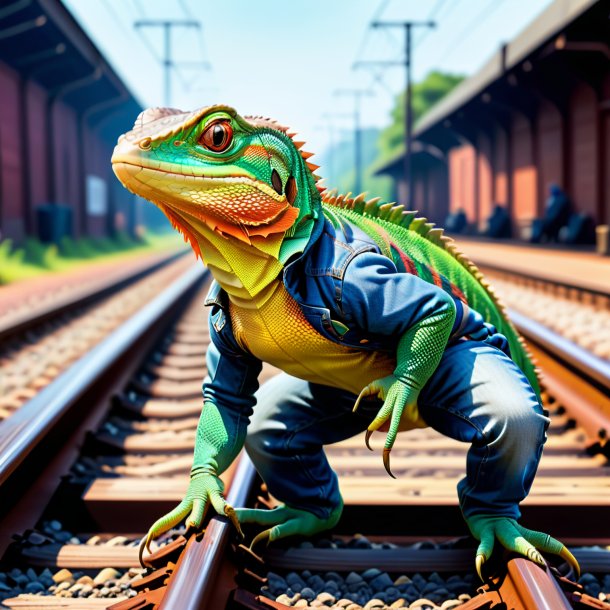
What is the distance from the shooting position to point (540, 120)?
24891mm

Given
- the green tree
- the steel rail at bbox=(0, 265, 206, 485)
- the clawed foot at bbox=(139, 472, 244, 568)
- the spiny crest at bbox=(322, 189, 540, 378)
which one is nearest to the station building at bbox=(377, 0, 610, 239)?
the steel rail at bbox=(0, 265, 206, 485)

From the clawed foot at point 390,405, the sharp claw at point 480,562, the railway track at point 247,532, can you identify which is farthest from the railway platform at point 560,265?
the clawed foot at point 390,405

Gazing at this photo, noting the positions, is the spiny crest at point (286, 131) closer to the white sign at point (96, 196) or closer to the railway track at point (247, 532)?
the railway track at point (247, 532)

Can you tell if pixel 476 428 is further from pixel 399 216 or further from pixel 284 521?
pixel 284 521

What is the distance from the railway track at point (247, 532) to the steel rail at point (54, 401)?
0.5 inches

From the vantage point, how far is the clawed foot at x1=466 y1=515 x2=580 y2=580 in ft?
7.03

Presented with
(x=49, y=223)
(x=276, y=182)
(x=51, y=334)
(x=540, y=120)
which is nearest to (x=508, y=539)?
(x=276, y=182)

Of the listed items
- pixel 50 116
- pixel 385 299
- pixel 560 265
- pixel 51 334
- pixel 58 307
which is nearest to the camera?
pixel 385 299

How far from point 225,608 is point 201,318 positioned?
7.07m

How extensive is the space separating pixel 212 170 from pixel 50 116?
79.9 feet

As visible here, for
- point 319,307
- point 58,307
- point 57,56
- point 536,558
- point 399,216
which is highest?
point 57,56

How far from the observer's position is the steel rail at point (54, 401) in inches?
116

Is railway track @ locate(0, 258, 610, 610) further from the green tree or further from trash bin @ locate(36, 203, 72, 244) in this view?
the green tree

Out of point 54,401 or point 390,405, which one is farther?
point 54,401
